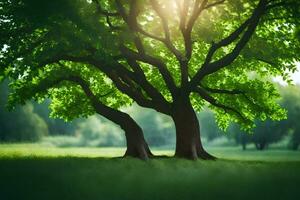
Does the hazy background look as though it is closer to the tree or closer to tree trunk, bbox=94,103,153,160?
the tree

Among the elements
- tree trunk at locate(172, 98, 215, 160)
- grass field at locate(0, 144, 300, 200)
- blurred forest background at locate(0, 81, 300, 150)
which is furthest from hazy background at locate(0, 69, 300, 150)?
grass field at locate(0, 144, 300, 200)

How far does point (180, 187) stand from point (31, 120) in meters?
64.5

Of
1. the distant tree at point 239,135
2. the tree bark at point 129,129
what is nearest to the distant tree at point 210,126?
the distant tree at point 239,135

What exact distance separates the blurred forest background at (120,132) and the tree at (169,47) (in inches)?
1523

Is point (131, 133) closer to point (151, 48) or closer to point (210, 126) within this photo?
point (151, 48)

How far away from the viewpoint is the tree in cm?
2420

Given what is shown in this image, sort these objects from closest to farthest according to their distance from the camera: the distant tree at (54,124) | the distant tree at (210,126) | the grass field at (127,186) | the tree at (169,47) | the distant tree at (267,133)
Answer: the grass field at (127,186) → the tree at (169,47) → the distant tree at (267,133) → the distant tree at (54,124) → the distant tree at (210,126)

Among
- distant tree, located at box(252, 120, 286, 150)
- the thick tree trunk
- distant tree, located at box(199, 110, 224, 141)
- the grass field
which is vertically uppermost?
distant tree, located at box(199, 110, 224, 141)

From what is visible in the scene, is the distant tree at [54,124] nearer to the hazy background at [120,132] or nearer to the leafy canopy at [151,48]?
the hazy background at [120,132]

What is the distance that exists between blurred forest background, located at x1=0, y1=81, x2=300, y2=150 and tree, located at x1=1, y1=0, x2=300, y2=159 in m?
38.7

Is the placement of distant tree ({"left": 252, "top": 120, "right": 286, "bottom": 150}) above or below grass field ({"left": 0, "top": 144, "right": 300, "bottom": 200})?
above

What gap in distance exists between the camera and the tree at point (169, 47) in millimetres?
24203

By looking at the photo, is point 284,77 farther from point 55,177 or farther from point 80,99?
point 55,177

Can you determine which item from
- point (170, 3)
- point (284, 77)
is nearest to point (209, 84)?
point (284, 77)
